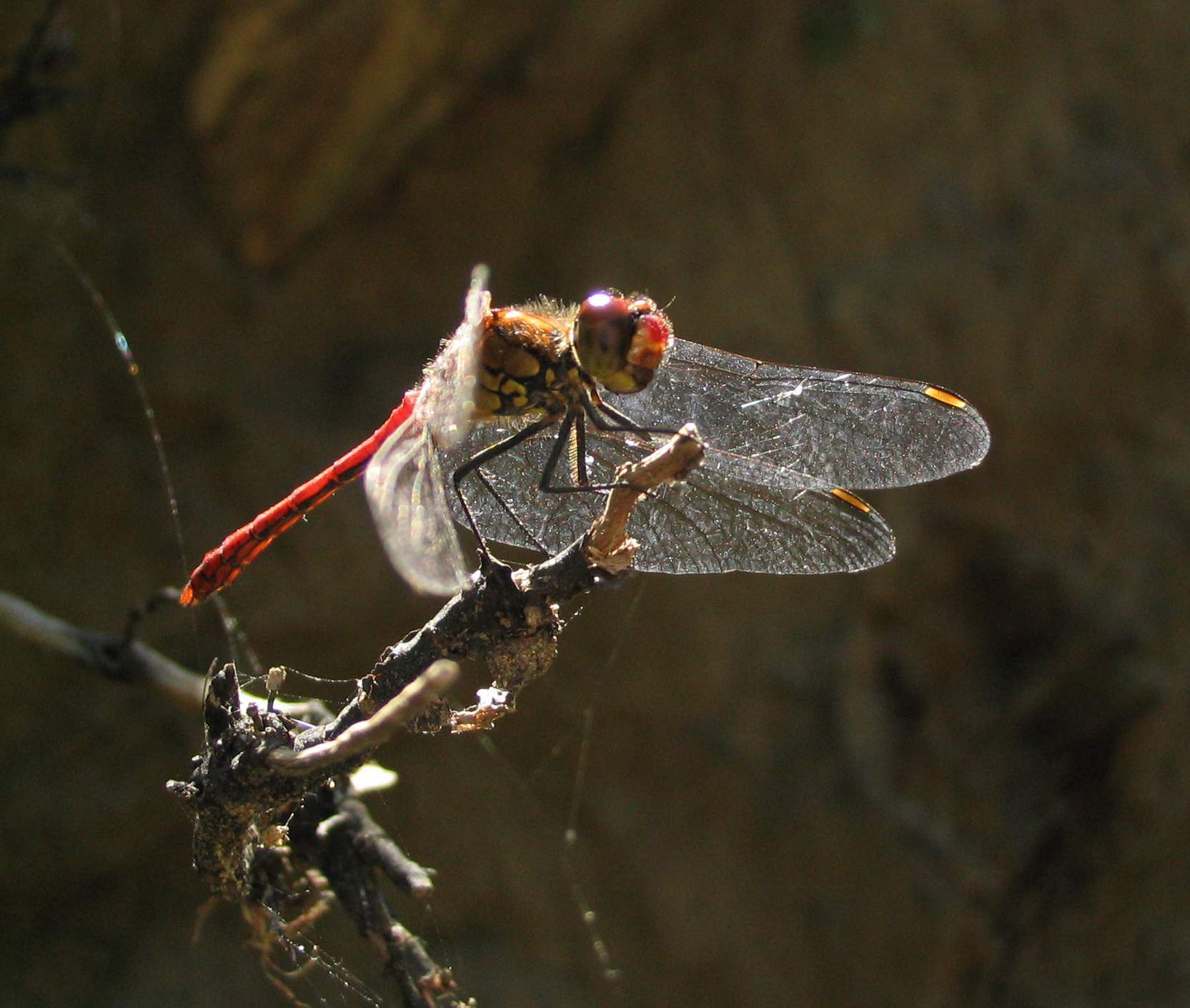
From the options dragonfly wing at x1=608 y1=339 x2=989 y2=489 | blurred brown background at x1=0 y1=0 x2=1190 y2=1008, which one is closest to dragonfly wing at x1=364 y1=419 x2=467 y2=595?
dragonfly wing at x1=608 y1=339 x2=989 y2=489

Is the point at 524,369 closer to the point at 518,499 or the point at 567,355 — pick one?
the point at 567,355

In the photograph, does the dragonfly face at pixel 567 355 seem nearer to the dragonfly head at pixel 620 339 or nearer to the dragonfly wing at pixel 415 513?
the dragonfly head at pixel 620 339

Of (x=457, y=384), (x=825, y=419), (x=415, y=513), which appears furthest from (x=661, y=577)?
(x=415, y=513)

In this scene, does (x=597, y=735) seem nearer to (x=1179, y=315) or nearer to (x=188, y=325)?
(x=188, y=325)

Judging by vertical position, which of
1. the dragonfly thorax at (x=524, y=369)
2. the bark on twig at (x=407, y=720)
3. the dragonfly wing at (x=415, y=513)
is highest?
the dragonfly thorax at (x=524, y=369)

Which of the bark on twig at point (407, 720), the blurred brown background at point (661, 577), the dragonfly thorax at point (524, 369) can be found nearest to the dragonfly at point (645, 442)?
the dragonfly thorax at point (524, 369)
